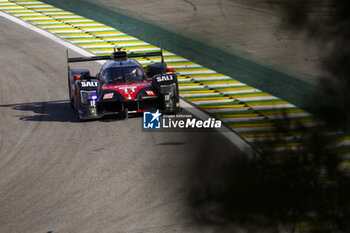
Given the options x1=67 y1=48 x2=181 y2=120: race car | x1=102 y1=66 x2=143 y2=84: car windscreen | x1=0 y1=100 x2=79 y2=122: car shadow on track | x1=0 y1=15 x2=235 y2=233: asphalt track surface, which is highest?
x1=102 y1=66 x2=143 y2=84: car windscreen

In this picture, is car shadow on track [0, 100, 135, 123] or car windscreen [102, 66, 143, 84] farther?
car shadow on track [0, 100, 135, 123]

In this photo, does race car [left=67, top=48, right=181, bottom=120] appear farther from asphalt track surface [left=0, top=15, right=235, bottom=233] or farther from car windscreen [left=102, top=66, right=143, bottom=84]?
asphalt track surface [left=0, top=15, right=235, bottom=233]

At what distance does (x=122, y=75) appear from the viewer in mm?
16516

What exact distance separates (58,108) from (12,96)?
103 inches

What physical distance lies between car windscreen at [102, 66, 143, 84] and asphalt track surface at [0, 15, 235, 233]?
1.23 metres

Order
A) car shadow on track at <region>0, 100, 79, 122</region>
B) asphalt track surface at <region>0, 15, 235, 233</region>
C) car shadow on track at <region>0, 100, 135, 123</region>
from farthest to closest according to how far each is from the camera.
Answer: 1. car shadow on track at <region>0, 100, 79, 122</region>
2. car shadow on track at <region>0, 100, 135, 123</region>
3. asphalt track surface at <region>0, 15, 235, 233</region>

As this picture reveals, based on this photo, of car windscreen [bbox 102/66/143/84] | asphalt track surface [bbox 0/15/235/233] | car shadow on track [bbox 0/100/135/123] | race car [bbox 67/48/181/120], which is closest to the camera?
asphalt track surface [bbox 0/15/235/233]

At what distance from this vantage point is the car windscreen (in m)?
16.5

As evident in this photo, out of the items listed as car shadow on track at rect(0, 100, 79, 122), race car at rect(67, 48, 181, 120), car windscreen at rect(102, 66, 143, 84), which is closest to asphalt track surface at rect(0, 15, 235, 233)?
car shadow on track at rect(0, 100, 79, 122)

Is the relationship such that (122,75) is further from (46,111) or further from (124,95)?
(46,111)

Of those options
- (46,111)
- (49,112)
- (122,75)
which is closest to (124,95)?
(122,75)

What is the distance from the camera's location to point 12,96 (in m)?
19.8

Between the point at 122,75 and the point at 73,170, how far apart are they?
4.70 metres

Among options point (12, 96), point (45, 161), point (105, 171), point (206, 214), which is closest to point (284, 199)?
point (206, 214)
